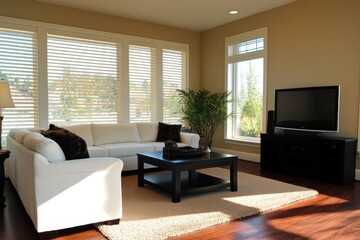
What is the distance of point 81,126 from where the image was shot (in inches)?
202

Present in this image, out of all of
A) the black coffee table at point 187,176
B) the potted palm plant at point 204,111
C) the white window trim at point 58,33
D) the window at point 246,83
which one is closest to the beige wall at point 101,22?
the white window trim at point 58,33

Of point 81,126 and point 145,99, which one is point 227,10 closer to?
point 145,99

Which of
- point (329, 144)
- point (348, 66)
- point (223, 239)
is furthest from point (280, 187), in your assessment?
point (348, 66)

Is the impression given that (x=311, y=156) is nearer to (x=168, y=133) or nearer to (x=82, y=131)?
(x=168, y=133)

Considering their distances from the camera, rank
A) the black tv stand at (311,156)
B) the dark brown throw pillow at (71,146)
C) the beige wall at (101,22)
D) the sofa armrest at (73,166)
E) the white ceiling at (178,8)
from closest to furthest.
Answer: the sofa armrest at (73,166) < the dark brown throw pillow at (71,146) < the black tv stand at (311,156) < the beige wall at (101,22) < the white ceiling at (178,8)

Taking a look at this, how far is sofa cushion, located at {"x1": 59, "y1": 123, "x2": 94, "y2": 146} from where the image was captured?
502 cm

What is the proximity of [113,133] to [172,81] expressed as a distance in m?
2.08

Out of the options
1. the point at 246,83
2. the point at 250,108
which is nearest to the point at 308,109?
the point at 250,108

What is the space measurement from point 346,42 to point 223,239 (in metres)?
3.62

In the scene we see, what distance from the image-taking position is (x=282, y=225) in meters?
2.75

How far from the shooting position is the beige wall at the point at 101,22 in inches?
194

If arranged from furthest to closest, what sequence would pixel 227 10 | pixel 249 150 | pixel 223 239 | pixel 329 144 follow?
pixel 249 150 < pixel 227 10 < pixel 329 144 < pixel 223 239

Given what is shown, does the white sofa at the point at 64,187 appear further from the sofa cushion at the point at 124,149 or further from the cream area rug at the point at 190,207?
the sofa cushion at the point at 124,149

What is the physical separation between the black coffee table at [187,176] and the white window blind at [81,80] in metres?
2.10
